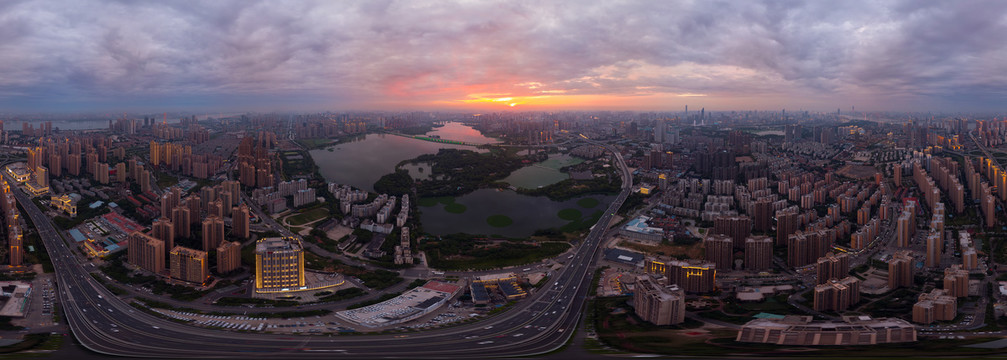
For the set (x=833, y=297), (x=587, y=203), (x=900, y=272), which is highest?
(x=587, y=203)

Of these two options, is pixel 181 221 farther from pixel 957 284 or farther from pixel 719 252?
pixel 957 284

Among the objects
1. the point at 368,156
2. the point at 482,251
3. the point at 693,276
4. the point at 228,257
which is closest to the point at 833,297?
the point at 693,276

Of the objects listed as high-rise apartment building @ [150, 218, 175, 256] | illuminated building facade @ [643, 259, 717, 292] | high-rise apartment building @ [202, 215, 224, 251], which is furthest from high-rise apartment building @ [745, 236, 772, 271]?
high-rise apartment building @ [150, 218, 175, 256]

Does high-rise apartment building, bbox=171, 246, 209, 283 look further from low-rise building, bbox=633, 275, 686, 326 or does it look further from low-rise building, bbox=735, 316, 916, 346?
low-rise building, bbox=735, 316, 916, 346

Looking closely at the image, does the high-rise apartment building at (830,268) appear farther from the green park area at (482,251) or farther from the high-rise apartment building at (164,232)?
the high-rise apartment building at (164,232)

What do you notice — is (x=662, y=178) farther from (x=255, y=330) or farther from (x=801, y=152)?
(x=255, y=330)
